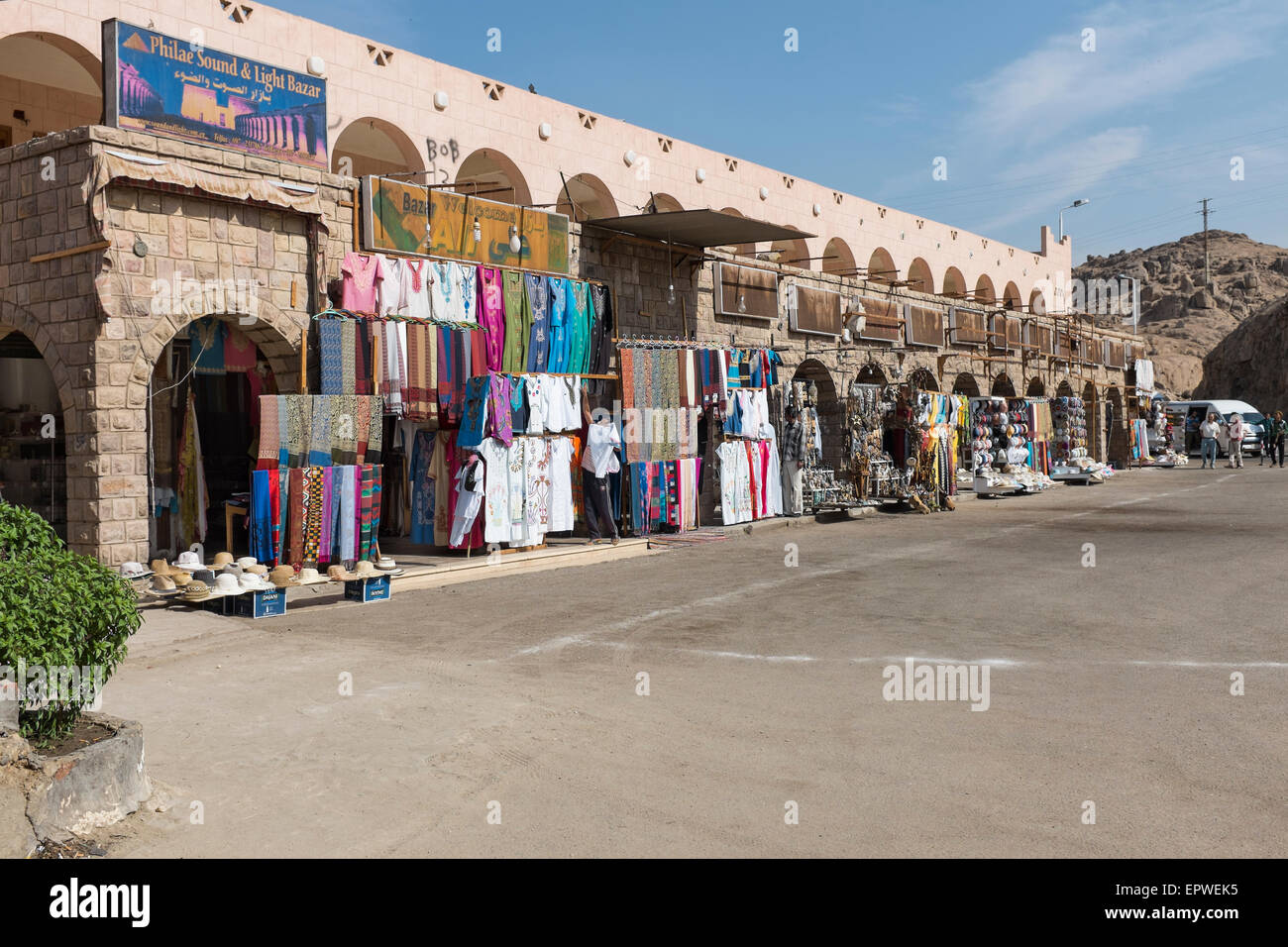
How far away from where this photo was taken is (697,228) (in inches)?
621

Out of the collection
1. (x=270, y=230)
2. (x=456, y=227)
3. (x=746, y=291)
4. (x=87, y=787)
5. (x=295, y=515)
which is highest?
(x=746, y=291)

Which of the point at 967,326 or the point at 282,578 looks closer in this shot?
the point at 282,578

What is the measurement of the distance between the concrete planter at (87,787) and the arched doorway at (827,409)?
1726 centimetres

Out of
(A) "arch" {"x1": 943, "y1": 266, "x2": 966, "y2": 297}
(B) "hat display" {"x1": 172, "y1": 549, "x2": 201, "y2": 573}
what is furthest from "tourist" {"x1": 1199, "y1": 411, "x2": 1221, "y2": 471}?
(B) "hat display" {"x1": 172, "y1": 549, "x2": 201, "y2": 573}

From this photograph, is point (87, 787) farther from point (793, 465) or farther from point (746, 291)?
point (746, 291)

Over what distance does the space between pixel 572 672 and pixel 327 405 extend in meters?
5.36

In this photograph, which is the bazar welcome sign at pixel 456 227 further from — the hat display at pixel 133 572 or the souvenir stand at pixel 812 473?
the souvenir stand at pixel 812 473

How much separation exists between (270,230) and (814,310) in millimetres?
12107

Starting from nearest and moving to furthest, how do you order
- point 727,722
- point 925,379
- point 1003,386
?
1. point 727,722
2. point 925,379
3. point 1003,386

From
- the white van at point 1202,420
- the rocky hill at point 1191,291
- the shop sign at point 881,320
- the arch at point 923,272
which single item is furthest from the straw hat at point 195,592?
the rocky hill at point 1191,291

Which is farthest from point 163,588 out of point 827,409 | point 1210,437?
point 1210,437

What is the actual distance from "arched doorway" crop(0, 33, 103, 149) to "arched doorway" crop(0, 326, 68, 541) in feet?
17.1

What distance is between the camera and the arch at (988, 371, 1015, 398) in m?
30.1
